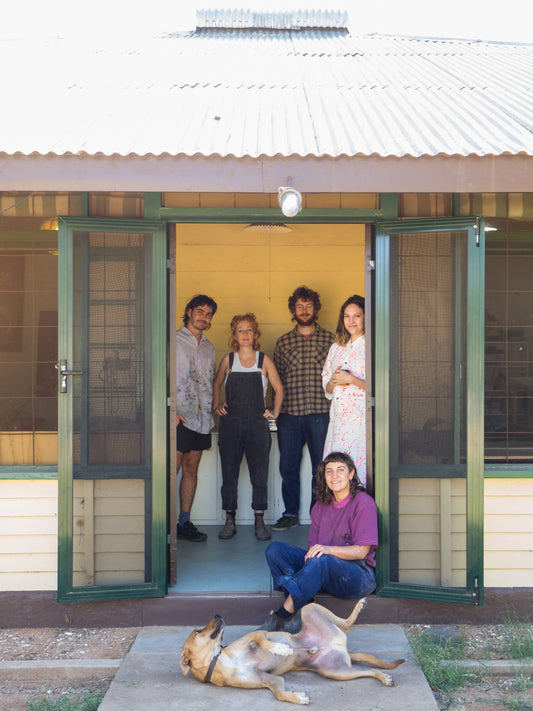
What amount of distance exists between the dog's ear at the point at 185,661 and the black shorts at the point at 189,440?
1974 mm

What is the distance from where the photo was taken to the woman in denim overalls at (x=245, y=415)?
17.6 feet

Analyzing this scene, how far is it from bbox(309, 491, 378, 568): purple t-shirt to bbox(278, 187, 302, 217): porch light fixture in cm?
152

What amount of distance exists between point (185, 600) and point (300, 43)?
555 centimetres

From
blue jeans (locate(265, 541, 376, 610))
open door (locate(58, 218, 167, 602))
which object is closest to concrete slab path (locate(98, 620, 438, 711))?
blue jeans (locate(265, 541, 376, 610))

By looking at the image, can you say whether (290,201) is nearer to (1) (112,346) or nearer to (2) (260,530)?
(1) (112,346)

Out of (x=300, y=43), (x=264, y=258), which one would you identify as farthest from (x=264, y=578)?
(x=300, y=43)

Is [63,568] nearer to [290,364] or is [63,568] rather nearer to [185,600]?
[185,600]

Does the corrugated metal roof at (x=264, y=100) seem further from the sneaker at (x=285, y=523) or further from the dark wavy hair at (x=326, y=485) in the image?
the sneaker at (x=285, y=523)

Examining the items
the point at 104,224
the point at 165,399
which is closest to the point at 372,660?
the point at 165,399

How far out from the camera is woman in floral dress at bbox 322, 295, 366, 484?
4352 millimetres

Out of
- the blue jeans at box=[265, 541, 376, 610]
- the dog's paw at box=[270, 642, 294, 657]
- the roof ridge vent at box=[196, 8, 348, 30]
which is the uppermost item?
the roof ridge vent at box=[196, 8, 348, 30]

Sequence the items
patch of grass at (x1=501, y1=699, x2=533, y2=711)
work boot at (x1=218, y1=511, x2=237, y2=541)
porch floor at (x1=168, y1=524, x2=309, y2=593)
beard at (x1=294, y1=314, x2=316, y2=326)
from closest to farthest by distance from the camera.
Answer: patch of grass at (x1=501, y1=699, x2=533, y2=711) → porch floor at (x1=168, y1=524, x2=309, y2=593) → work boot at (x1=218, y1=511, x2=237, y2=541) → beard at (x1=294, y1=314, x2=316, y2=326)

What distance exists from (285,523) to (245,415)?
0.85 m

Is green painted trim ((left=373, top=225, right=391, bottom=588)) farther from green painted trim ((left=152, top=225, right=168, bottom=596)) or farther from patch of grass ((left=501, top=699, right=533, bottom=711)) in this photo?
green painted trim ((left=152, top=225, right=168, bottom=596))
